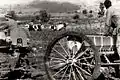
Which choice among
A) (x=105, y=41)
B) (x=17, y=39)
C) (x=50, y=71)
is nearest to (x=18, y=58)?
(x=17, y=39)

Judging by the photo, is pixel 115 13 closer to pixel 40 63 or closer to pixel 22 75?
pixel 22 75

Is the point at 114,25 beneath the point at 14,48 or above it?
above

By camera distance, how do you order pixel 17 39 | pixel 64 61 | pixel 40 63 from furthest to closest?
pixel 40 63
pixel 17 39
pixel 64 61

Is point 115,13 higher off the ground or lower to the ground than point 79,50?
higher

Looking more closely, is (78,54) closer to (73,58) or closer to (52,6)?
(73,58)

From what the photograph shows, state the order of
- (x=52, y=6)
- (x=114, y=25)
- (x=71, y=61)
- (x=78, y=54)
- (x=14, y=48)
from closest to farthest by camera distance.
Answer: (x=71, y=61), (x=78, y=54), (x=114, y=25), (x=14, y=48), (x=52, y=6)

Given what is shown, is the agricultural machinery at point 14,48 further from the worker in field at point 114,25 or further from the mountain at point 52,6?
the mountain at point 52,6

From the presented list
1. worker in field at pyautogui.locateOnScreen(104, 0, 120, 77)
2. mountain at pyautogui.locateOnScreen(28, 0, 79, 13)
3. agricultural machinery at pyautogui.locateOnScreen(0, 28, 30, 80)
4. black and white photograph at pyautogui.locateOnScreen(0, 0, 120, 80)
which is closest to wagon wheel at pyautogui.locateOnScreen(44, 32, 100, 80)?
black and white photograph at pyautogui.locateOnScreen(0, 0, 120, 80)

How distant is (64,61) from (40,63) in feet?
12.5

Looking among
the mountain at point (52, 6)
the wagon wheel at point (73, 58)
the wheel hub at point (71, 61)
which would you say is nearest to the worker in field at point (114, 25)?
the wagon wheel at point (73, 58)

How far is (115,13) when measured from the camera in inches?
269

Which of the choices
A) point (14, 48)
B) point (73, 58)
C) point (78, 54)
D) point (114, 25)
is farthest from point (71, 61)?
point (14, 48)

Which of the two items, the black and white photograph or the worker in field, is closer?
the black and white photograph

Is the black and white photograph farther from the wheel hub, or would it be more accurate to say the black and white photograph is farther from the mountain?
the mountain
